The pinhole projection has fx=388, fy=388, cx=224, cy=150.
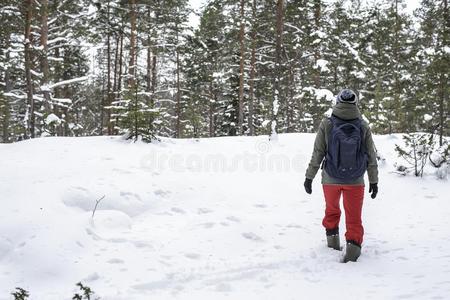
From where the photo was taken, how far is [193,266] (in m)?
4.73

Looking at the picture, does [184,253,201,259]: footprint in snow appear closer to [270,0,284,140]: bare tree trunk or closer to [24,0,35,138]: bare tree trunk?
[270,0,284,140]: bare tree trunk

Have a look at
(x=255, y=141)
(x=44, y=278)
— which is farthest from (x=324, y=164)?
(x=255, y=141)

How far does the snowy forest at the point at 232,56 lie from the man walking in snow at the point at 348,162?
18.7 feet

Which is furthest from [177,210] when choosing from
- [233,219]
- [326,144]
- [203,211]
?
[326,144]

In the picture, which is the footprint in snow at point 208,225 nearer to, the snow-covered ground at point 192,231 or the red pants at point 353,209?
the snow-covered ground at point 192,231

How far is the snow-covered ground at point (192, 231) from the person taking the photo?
4.20 m

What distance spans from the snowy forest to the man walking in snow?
5694mm

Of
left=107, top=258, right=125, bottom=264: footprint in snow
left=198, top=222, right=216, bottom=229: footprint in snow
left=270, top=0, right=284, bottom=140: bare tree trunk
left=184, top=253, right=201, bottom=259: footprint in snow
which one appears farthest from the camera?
left=270, top=0, right=284, bottom=140: bare tree trunk

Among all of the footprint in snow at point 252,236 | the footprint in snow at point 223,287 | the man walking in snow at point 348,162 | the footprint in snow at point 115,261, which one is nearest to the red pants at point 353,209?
the man walking in snow at point 348,162

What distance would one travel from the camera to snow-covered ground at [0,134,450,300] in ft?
13.8

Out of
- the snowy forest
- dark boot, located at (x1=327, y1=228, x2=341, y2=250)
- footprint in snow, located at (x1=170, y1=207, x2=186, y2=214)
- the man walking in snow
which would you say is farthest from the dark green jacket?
the snowy forest

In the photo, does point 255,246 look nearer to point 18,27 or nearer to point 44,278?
point 44,278

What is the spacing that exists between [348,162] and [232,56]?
1927 cm

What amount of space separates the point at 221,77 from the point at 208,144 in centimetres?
1475
